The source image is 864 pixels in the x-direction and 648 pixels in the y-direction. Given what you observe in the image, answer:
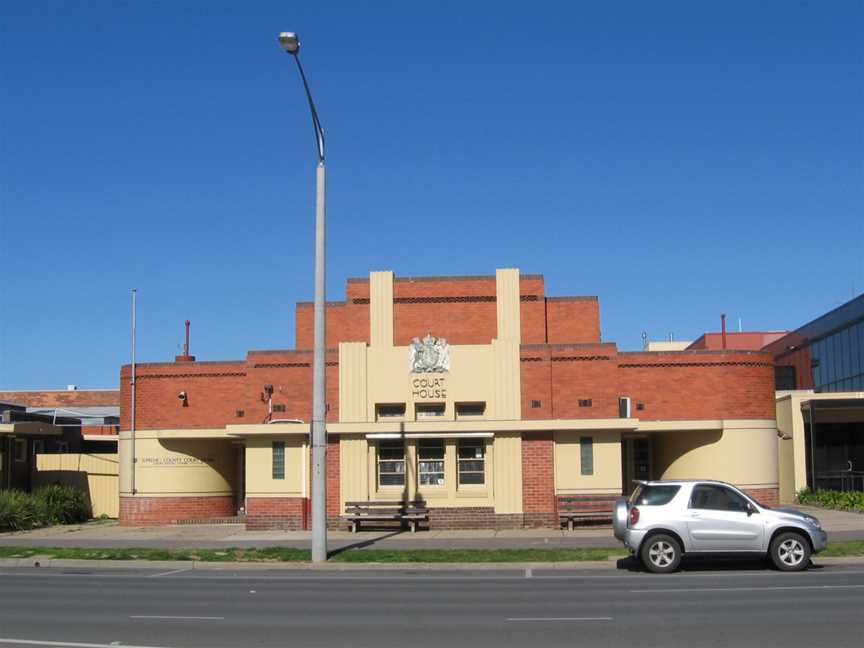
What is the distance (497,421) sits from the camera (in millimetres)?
28922

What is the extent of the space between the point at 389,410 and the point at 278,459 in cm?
354

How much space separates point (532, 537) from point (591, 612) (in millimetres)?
12720

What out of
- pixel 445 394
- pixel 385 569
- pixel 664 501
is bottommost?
pixel 385 569

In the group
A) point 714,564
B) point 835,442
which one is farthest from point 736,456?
point 835,442

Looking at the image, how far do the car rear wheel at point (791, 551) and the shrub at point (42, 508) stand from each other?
2270cm

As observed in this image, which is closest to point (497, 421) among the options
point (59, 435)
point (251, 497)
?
point (251, 497)

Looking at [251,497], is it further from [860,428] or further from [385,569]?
[860,428]

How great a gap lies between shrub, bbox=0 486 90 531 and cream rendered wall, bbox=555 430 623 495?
1628 centimetres

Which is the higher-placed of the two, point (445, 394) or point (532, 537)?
point (445, 394)

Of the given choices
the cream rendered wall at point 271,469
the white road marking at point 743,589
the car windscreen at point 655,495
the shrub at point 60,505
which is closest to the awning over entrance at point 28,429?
the shrub at point 60,505

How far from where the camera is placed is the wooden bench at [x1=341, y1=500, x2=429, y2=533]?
28672 millimetres

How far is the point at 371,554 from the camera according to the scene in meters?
22.2

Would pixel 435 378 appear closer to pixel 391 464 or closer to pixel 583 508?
pixel 391 464

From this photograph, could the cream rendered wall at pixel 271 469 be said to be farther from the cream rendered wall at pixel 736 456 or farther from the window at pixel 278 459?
the cream rendered wall at pixel 736 456
